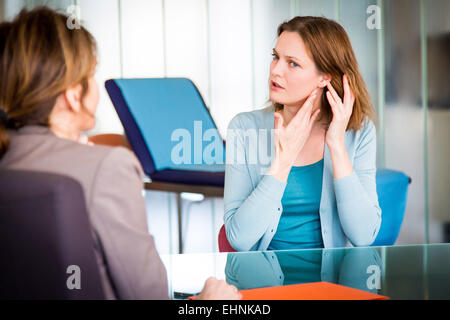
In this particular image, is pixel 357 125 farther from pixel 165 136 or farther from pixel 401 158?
pixel 401 158

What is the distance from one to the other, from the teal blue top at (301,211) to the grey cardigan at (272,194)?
0.03 metres

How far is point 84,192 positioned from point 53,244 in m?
0.07

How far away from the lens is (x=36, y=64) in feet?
2.47

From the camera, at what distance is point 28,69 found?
751 millimetres

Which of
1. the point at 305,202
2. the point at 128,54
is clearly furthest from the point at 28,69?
the point at 128,54

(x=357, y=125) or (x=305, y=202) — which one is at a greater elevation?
(x=357, y=125)

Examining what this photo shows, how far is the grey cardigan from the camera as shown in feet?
4.75

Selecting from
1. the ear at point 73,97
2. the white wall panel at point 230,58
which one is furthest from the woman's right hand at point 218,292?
the white wall panel at point 230,58

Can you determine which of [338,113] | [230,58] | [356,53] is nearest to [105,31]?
[230,58]

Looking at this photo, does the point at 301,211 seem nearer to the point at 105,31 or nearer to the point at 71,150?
the point at 71,150

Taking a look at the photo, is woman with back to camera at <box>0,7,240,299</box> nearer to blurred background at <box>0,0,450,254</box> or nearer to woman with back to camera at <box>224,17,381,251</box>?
Answer: woman with back to camera at <box>224,17,381,251</box>

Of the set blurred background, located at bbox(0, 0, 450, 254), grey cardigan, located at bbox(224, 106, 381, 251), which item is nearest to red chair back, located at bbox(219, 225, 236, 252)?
grey cardigan, located at bbox(224, 106, 381, 251)

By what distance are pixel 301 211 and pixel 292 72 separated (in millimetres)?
392
